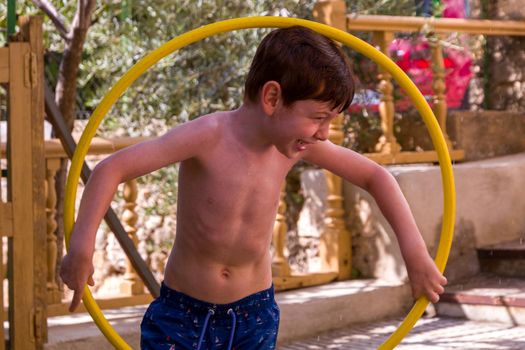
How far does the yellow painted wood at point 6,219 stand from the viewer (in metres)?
4.95

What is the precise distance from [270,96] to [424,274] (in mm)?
697

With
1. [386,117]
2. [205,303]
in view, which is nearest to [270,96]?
[205,303]

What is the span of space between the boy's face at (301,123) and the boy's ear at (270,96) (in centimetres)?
2

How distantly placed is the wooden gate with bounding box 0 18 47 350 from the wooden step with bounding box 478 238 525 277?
10.2 ft

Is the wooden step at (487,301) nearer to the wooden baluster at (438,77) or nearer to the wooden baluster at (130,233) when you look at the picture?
the wooden baluster at (438,77)

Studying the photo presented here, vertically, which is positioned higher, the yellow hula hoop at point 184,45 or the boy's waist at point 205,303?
the yellow hula hoop at point 184,45

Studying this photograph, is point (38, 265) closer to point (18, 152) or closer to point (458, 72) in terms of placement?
point (18, 152)

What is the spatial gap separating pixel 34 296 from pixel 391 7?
4.02 metres

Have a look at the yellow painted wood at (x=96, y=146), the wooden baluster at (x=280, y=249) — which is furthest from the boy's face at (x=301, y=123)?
the wooden baluster at (x=280, y=249)

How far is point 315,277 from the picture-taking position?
6672 mm

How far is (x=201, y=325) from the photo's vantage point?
126 inches

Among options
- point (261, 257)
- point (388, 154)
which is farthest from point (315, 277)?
point (261, 257)

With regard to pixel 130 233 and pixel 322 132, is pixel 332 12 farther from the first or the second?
pixel 322 132

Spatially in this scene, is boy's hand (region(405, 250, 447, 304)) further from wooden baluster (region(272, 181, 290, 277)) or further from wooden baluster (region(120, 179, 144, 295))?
wooden baluster (region(272, 181, 290, 277))
